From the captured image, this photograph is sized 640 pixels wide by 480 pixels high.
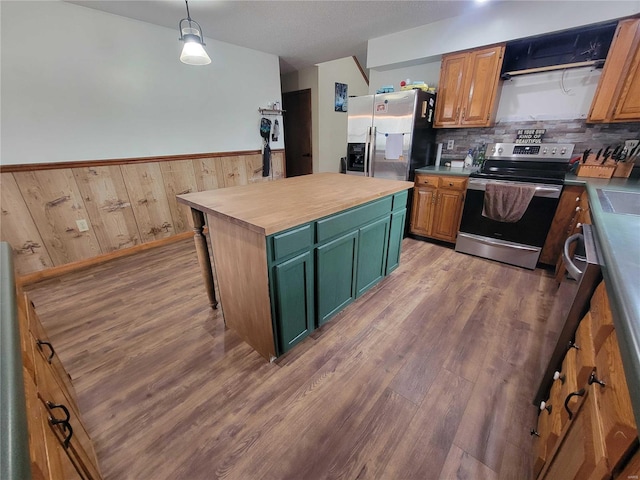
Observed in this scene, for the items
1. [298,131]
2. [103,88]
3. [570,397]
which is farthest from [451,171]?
[103,88]

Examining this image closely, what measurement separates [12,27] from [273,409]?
3.59 m

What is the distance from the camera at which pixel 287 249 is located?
1.38 meters

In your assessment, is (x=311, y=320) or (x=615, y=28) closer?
(x=311, y=320)

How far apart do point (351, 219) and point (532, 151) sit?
248 cm

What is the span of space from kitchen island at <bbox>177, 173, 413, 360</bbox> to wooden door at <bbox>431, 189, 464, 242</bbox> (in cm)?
111

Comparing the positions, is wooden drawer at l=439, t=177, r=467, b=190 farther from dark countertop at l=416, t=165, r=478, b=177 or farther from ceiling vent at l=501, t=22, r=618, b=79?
ceiling vent at l=501, t=22, r=618, b=79

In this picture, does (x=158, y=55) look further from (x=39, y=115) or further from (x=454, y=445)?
(x=454, y=445)

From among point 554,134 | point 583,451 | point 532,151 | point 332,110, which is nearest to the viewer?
point 583,451

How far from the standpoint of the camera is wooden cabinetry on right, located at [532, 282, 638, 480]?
54cm

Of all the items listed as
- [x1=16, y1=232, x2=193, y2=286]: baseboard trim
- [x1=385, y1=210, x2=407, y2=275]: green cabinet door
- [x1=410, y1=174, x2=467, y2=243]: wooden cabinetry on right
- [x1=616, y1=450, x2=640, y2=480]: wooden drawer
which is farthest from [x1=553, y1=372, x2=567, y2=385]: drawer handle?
[x1=16, y1=232, x2=193, y2=286]: baseboard trim

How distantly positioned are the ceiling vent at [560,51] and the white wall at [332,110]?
3049 millimetres

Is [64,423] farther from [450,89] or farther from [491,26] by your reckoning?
[491,26]

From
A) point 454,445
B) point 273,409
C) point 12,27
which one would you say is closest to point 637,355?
point 454,445

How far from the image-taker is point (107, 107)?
276 centimetres
